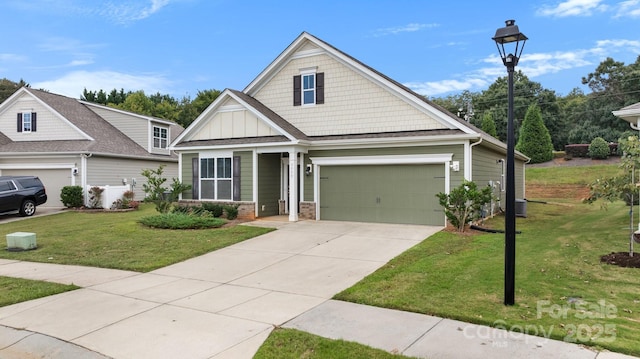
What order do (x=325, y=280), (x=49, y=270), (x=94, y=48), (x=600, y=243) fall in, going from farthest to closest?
1. (x=94, y=48)
2. (x=600, y=243)
3. (x=49, y=270)
4. (x=325, y=280)

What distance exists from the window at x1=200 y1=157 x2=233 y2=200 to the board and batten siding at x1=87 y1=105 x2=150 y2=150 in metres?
10.1

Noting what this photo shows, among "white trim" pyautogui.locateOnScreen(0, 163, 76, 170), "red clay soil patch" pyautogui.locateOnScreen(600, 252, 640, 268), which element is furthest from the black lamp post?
"white trim" pyautogui.locateOnScreen(0, 163, 76, 170)

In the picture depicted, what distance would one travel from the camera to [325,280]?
7445mm

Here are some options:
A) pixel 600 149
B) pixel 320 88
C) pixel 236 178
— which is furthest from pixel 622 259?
pixel 600 149

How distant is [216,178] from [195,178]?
104 centimetres

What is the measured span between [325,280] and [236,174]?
29.6 feet

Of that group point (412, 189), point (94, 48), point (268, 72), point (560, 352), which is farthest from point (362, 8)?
point (94, 48)

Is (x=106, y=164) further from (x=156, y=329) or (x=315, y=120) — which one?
(x=156, y=329)

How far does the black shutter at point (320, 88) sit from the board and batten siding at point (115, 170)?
11.1 meters

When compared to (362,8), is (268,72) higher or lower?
lower

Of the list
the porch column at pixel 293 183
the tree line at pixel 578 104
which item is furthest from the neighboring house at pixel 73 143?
the tree line at pixel 578 104

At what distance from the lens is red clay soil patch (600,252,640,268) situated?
7.46 m

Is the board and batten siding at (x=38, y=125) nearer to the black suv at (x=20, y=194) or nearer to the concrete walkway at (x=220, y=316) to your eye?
the black suv at (x=20, y=194)

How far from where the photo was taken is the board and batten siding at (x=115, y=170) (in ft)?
67.6
